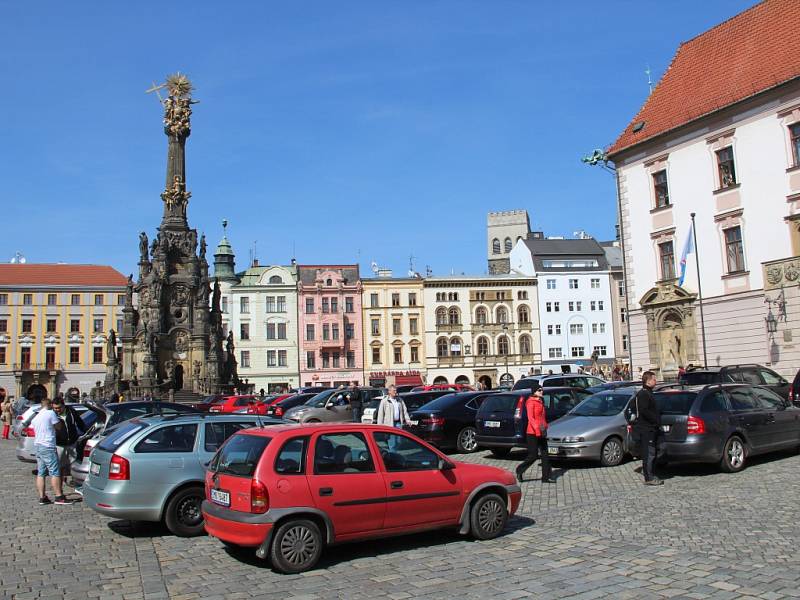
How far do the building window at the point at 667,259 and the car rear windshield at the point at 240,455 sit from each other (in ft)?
93.8

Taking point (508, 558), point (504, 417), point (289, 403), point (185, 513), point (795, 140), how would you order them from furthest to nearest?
point (795, 140), point (289, 403), point (504, 417), point (185, 513), point (508, 558)

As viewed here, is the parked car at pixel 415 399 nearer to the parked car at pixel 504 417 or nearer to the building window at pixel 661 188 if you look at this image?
the parked car at pixel 504 417

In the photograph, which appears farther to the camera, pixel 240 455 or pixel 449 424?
pixel 449 424

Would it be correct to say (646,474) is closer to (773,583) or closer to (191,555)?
(773,583)

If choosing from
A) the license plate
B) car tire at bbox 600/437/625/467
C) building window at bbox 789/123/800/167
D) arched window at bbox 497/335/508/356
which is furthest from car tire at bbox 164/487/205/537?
arched window at bbox 497/335/508/356

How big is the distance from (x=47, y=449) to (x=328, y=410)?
12.9m

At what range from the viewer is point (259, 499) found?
25.4ft

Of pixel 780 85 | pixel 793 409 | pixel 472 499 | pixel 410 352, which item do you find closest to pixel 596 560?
pixel 472 499

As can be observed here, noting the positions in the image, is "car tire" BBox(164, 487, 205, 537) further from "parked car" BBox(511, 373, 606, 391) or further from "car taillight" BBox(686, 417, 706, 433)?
"parked car" BBox(511, 373, 606, 391)

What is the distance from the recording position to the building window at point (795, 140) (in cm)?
2833

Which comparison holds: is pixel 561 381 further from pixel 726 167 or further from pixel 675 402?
pixel 726 167

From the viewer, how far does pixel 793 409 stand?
1504 centimetres

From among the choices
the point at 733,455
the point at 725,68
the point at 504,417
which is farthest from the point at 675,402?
the point at 725,68

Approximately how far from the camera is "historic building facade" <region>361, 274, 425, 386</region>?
73625 millimetres
